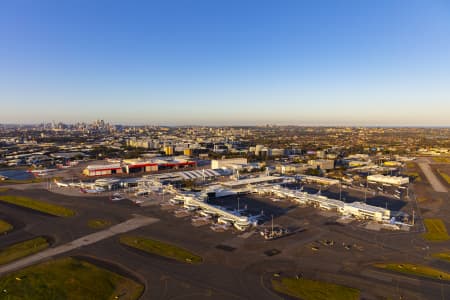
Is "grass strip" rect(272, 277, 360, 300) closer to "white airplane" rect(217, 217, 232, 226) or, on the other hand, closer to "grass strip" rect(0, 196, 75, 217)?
"white airplane" rect(217, 217, 232, 226)

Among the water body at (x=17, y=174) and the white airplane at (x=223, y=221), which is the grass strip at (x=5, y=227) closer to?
the white airplane at (x=223, y=221)

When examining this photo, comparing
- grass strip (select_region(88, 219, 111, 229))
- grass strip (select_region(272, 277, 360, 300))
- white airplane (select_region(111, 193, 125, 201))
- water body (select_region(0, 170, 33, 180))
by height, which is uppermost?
grass strip (select_region(272, 277, 360, 300))

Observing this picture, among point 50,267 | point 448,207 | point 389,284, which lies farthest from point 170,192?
point 448,207

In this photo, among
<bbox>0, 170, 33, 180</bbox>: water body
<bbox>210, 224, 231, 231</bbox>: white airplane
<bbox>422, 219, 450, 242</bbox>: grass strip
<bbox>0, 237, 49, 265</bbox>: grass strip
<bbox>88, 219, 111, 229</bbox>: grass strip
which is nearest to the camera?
<bbox>0, 237, 49, 265</bbox>: grass strip

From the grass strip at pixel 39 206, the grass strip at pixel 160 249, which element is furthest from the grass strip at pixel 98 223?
the grass strip at pixel 39 206

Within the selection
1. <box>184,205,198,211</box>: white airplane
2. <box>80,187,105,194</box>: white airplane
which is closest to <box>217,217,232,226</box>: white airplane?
<box>184,205,198,211</box>: white airplane

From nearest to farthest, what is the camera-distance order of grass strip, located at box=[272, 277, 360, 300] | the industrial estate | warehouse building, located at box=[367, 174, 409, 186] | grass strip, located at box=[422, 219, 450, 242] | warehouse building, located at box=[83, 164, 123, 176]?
grass strip, located at box=[272, 277, 360, 300] → the industrial estate → grass strip, located at box=[422, 219, 450, 242] → warehouse building, located at box=[367, 174, 409, 186] → warehouse building, located at box=[83, 164, 123, 176]

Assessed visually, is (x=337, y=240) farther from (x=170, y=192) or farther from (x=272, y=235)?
(x=170, y=192)
